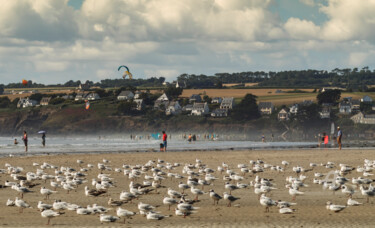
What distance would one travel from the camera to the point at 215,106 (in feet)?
549

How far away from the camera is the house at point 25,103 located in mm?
187800

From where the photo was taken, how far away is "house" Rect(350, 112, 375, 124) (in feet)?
453

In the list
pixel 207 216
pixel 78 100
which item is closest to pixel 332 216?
pixel 207 216

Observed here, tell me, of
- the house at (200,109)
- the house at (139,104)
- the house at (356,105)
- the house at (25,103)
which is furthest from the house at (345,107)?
the house at (25,103)

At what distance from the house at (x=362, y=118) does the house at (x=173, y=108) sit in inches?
2026

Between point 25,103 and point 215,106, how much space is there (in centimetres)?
6773

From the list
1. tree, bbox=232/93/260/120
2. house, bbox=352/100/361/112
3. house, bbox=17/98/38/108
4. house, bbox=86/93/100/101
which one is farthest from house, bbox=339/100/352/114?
house, bbox=17/98/38/108

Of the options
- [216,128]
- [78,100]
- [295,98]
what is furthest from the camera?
[78,100]

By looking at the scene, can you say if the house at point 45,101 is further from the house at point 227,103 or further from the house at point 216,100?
the house at point 227,103

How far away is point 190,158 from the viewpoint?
42094 millimetres

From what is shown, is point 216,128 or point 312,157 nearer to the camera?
point 312,157

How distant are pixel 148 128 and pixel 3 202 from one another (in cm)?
13044

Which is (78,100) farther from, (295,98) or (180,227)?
(180,227)

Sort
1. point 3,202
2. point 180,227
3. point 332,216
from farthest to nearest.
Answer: point 3,202
point 332,216
point 180,227
